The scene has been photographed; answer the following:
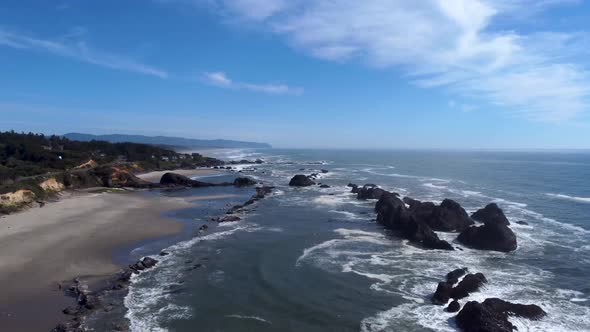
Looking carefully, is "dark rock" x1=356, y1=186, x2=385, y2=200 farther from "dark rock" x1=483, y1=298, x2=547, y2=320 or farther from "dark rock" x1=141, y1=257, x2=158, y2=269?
"dark rock" x1=483, y1=298, x2=547, y2=320

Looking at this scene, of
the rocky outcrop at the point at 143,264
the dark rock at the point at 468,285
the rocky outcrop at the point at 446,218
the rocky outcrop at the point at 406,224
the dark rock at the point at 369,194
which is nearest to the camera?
the dark rock at the point at 468,285

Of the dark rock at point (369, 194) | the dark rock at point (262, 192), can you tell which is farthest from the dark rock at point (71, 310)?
the dark rock at point (369, 194)

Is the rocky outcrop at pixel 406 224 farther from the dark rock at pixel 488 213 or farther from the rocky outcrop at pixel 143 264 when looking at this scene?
the rocky outcrop at pixel 143 264

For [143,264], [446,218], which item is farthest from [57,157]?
[446,218]

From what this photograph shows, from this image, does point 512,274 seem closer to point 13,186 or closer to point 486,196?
point 486,196

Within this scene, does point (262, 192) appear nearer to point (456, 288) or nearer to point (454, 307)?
point (456, 288)

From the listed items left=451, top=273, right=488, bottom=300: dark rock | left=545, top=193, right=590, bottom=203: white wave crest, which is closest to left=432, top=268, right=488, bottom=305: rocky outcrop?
left=451, top=273, right=488, bottom=300: dark rock
